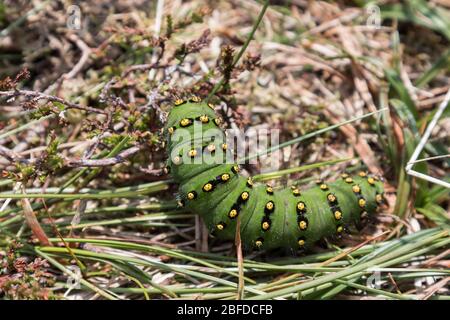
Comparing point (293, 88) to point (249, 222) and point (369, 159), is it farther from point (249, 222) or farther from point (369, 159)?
point (249, 222)

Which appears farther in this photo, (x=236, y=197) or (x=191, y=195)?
(x=236, y=197)


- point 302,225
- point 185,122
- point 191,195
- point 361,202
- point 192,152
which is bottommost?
point 302,225

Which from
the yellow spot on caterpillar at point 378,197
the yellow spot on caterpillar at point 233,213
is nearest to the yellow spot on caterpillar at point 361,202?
the yellow spot on caterpillar at point 378,197

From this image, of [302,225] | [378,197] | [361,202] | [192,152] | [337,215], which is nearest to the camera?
[192,152]

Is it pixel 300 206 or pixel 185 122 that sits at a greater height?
pixel 185 122

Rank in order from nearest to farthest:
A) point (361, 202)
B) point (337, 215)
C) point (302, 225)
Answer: point (302, 225), point (337, 215), point (361, 202)

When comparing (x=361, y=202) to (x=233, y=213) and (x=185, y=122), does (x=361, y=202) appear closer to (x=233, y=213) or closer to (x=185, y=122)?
(x=233, y=213)

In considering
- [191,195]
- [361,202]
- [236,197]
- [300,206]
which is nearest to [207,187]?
[191,195]

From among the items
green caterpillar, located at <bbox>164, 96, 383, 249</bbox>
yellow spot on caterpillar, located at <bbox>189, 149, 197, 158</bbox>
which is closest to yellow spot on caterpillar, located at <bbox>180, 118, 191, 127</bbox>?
green caterpillar, located at <bbox>164, 96, 383, 249</bbox>

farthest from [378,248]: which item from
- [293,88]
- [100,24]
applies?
[100,24]
